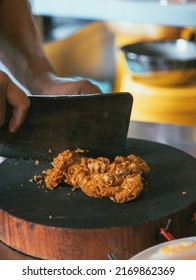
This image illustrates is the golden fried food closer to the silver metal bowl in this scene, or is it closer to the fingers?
the fingers

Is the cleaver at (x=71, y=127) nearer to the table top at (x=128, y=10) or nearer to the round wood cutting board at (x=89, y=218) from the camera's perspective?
the round wood cutting board at (x=89, y=218)

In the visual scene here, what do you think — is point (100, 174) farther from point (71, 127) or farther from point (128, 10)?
point (128, 10)

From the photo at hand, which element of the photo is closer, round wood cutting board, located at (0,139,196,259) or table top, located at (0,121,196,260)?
round wood cutting board, located at (0,139,196,259)

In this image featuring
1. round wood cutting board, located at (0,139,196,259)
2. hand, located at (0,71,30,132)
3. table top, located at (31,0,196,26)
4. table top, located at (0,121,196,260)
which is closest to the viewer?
round wood cutting board, located at (0,139,196,259)

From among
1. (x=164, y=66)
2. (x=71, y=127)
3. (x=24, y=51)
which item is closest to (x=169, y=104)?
(x=164, y=66)

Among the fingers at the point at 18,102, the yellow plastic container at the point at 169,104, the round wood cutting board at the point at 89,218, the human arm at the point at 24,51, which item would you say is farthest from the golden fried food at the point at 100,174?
the yellow plastic container at the point at 169,104

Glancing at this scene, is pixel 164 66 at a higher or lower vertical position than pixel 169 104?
higher

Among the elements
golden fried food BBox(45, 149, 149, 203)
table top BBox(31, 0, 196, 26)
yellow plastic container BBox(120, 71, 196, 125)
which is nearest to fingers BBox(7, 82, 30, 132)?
golden fried food BBox(45, 149, 149, 203)
